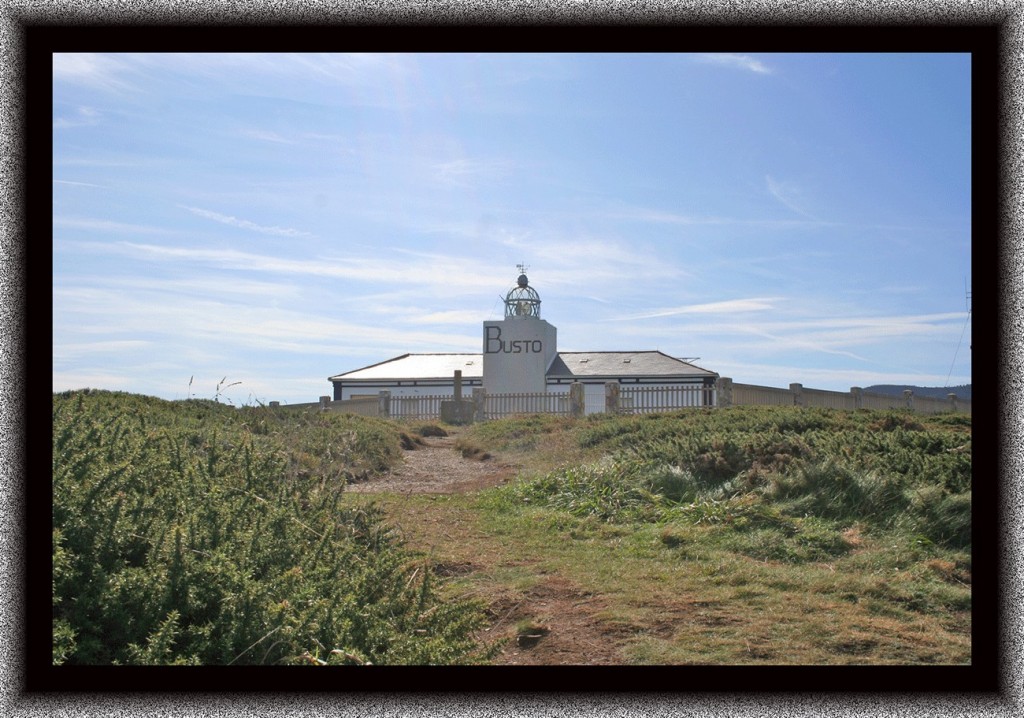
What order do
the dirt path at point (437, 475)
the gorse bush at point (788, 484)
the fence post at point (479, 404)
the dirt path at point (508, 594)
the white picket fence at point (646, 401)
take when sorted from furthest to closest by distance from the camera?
1. the fence post at point (479, 404)
2. the white picket fence at point (646, 401)
3. the dirt path at point (437, 475)
4. the gorse bush at point (788, 484)
5. the dirt path at point (508, 594)

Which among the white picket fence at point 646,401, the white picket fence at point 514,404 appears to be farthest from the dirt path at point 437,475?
the white picket fence at point 514,404

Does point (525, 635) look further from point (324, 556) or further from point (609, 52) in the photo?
point (609, 52)

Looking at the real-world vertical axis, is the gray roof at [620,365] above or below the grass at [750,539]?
above

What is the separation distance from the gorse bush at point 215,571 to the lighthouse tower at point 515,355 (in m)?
23.7

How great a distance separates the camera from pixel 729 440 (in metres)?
8.40

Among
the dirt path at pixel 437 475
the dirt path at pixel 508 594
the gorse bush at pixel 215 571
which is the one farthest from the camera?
the dirt path at pixel 437 475

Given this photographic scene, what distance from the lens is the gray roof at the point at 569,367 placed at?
2962 cm

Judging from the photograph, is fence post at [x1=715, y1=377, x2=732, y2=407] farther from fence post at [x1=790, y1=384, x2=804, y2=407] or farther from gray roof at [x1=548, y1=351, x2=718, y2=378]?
gray roof at [x1=548, y1=351, x2=718, y2=378]

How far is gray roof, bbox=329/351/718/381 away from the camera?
29625 mm

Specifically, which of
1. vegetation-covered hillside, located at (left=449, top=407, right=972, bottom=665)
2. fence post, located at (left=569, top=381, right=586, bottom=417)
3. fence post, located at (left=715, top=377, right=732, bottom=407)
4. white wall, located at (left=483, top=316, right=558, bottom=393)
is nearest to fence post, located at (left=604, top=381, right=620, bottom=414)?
fence post, located at (left=569, top=381, right=586, bottom=417)

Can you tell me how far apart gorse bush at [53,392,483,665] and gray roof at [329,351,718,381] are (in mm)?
24411

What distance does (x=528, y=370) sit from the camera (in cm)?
2964

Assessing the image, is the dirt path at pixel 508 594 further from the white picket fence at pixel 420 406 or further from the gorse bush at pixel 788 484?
the white picket fence at pixel 420 406

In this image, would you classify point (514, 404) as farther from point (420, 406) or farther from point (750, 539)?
point (750, 539)
